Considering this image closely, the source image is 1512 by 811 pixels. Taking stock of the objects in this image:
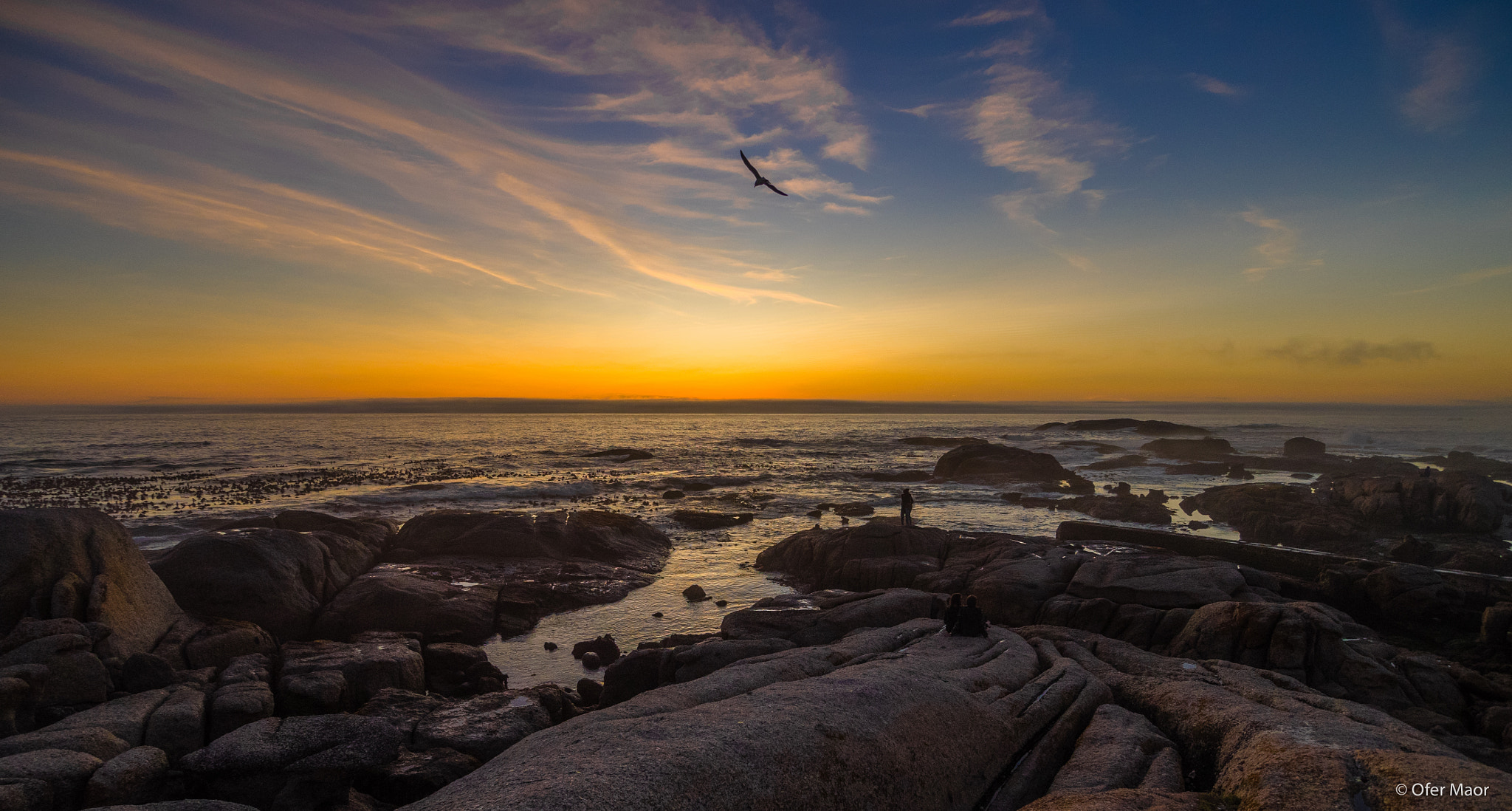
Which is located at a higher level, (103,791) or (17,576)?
(17,576)

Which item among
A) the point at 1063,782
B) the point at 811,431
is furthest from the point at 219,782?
the point at 811,431

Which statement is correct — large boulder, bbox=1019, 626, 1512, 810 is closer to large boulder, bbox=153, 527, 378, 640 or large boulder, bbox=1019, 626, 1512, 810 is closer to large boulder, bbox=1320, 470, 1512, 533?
large boulder, bbox=153, 527, 378, 640

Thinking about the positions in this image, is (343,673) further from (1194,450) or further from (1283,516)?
(1194,450)

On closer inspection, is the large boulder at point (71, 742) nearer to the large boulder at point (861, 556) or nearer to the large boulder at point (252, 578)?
the large boulder at point (252, 578)

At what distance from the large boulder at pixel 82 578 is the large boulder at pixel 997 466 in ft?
195

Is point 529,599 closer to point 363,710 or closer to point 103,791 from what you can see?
point 363,710

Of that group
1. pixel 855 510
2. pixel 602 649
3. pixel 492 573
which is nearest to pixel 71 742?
pixel 602 649

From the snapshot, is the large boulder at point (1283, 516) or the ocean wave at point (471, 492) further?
the ocean wave at point (471, 492)

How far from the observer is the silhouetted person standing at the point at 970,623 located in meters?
16.3

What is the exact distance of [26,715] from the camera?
448 inches

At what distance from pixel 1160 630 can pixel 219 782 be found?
71.0 ft

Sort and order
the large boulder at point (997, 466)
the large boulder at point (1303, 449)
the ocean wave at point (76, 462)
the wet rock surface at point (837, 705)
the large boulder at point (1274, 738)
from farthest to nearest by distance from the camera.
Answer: the large boulder at point (1303, 449) → the ocean wave at point (76, 462) → the large boulder at point (997, 466) → the wet rock surface at point (837, 705) → the large boulder at point (1274, 738)

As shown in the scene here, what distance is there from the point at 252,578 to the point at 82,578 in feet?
14.0

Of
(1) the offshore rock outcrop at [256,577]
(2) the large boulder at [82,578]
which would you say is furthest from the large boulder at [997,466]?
(2) the large boulder at [82,578]
